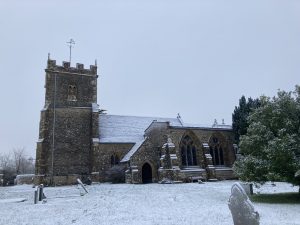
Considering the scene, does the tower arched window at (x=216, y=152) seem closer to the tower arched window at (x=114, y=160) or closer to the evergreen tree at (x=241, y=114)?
the evergreen tree at (x=241, y=114)

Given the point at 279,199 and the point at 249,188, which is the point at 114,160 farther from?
the point at 279,199

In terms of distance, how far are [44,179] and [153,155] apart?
39.4 feet

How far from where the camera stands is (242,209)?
6879 millimetres

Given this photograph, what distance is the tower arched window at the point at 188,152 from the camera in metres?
31.7

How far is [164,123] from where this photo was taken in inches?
1221

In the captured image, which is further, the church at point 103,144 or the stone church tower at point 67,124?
the stone church tower at point 67,124

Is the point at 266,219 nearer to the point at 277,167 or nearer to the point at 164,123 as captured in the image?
the point at 277,167

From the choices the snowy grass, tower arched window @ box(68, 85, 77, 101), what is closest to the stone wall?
tower arched window @ box(68, 85, 77, 101)

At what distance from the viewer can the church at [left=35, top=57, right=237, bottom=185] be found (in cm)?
2977

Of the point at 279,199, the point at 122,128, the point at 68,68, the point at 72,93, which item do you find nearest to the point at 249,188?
the point at 279,199

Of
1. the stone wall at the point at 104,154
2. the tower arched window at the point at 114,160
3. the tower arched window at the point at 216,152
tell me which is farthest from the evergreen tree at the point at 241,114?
the tower arched window at the point at 114,160

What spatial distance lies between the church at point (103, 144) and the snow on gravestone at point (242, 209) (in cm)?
2107

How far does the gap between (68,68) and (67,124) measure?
7263 millimetres

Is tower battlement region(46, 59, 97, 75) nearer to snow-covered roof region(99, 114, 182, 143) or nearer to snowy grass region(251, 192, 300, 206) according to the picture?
snow-covered roof region(99, 114, 182, 143)
